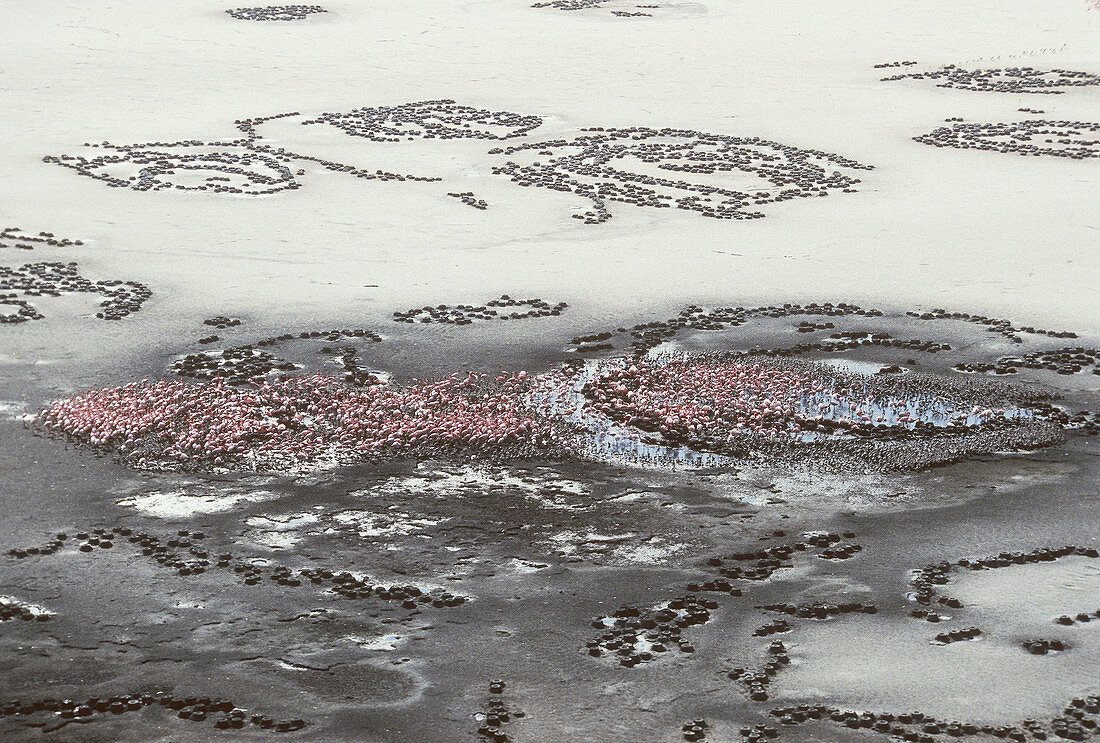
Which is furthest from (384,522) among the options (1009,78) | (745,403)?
(1009,78)

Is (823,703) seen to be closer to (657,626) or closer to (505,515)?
(657,626)

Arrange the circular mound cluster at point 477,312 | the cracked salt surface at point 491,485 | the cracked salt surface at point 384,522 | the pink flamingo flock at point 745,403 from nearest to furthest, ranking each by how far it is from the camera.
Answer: the cracked salt surface at point 384,522
the cracked salt surface at point 491,485
the pink flamingo flock at point 745,403
the circular mound cluster at point 477,312

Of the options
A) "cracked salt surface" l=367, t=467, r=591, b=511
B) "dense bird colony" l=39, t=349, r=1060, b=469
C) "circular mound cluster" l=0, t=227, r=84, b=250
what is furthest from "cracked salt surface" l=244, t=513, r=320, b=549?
"circular mound cluster" l=0, t=227, r=84, b=250

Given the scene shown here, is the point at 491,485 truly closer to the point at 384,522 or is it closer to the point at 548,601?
the point at 384,522

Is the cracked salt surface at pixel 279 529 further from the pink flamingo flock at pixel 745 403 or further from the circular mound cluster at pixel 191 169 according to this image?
the circular mound cluster at pixel 191 169

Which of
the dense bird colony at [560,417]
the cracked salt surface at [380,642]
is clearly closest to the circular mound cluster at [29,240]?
the dense bird colony at [560,417]

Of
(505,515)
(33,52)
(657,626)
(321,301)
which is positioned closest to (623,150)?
(321,301)
